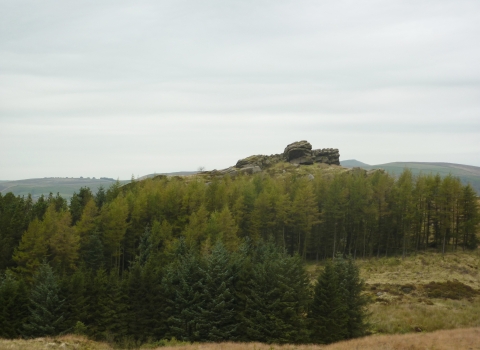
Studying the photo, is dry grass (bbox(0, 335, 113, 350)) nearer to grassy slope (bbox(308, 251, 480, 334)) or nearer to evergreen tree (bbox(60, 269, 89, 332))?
evergreen tree (bbox(60, 269, 89, 332))

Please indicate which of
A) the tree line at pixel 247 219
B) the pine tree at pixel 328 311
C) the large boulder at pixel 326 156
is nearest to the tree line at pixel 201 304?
the pine tree at pixel 328 311

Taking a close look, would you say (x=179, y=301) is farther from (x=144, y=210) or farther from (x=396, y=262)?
(x=396, y=262)

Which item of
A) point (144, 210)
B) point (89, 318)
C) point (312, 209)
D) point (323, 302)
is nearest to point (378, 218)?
point (312, 209)

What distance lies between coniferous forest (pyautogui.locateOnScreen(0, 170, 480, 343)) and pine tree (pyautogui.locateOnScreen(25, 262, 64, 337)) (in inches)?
5.5

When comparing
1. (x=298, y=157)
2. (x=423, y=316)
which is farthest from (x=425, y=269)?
(x=298, y=157)

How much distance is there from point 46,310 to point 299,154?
118276mm

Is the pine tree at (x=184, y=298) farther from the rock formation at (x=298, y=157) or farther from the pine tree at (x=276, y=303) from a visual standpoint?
the rock formation at (x=298, y=157)

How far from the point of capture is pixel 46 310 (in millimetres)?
35656

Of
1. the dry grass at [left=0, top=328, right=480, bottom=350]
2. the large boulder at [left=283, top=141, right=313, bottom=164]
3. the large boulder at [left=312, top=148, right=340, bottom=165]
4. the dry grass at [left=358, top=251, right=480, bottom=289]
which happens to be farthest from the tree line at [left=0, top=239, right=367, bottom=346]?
the large boulder at [left=312, top=148, right=340, bottom=165]

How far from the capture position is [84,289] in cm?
3859

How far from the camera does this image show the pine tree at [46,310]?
35.5 metres

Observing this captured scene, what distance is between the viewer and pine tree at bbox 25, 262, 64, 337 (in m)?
35.5

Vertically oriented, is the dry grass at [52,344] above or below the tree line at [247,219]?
below

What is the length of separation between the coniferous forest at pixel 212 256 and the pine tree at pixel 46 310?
139 millimetres
